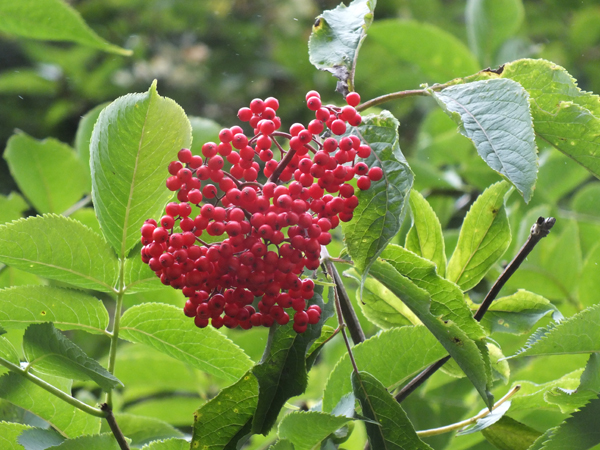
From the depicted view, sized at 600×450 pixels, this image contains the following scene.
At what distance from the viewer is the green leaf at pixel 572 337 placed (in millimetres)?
621

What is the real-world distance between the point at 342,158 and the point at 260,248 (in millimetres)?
126

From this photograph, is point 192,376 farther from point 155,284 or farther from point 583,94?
point 583,94

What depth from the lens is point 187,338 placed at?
2.46ft

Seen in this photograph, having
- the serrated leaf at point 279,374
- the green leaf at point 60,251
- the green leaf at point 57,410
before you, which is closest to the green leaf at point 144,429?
the green leaf at point 57,410

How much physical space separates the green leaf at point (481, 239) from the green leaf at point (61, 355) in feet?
1.56

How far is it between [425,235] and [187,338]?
351 mm

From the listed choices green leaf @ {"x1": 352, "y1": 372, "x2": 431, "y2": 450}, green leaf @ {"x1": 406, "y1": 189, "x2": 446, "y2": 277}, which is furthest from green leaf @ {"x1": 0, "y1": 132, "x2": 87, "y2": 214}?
green leaf @ {"x1": 352, "y1": 372, "x2": 431, "y2": 450}

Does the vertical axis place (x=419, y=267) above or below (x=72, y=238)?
below

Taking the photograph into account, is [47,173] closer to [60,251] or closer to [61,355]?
[60,251]

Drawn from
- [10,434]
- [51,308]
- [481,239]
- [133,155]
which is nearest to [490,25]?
[481,239]

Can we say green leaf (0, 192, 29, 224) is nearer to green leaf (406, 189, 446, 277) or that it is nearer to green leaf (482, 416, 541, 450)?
green leaf (406, 189, 446, 277)

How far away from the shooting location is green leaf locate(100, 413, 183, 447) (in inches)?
37.3

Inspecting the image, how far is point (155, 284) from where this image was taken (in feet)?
2.54

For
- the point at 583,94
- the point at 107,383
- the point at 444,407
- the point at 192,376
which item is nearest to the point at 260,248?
the point at 107,383
